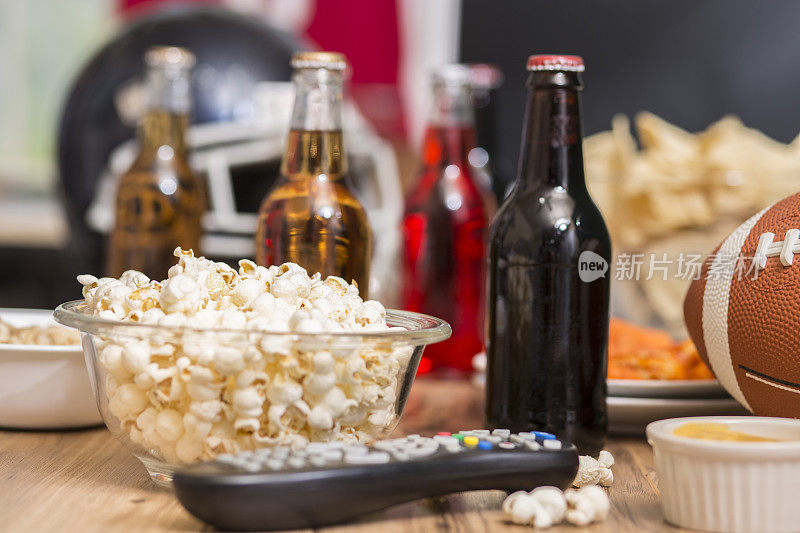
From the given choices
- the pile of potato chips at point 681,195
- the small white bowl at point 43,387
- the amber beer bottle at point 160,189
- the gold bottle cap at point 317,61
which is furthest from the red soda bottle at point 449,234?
the small white bowl at point 43,387

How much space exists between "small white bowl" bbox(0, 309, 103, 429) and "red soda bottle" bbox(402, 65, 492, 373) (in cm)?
59

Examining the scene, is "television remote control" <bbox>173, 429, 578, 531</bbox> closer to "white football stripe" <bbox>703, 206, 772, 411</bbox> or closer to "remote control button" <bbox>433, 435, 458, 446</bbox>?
"remote control button" <bbox>433, 435, 458, 446</bbox>

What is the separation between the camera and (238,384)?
0.74 meters

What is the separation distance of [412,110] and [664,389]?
1.61m

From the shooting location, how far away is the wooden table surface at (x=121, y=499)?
741mm

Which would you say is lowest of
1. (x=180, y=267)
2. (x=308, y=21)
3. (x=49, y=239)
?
(x=49, y=239)

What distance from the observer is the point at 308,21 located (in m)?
2.71

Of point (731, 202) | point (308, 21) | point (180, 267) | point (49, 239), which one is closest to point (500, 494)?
point (180, 267)

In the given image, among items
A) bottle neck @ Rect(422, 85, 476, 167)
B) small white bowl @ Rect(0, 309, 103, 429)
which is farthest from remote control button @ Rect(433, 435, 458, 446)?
bottle neck @ Rect(422, 85, 476, 167)

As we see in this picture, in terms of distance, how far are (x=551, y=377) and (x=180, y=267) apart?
0.36 m

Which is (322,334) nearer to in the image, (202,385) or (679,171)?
(202,385)

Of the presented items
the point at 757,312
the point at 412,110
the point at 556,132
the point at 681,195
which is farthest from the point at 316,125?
the point at 412,110

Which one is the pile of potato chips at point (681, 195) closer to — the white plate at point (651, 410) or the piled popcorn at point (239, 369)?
the white plate at point (651, 410)

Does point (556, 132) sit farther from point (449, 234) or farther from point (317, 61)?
point (449, 234)
